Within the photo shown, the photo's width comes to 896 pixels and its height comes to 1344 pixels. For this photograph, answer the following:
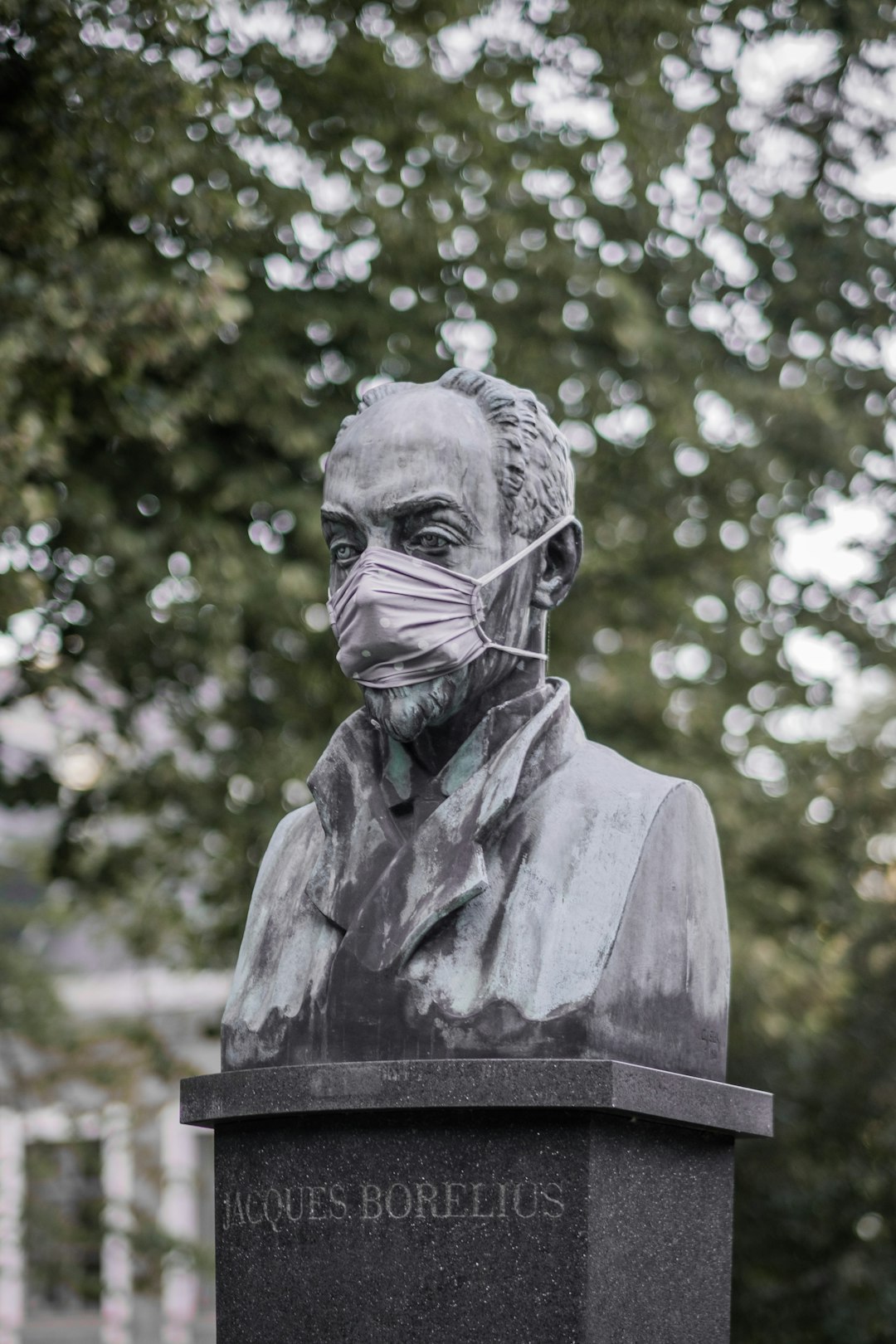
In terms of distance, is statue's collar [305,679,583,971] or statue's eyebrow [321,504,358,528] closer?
statue's collar [305,679,583,971]

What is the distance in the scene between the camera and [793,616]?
41.2 ft

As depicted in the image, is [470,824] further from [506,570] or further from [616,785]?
[506,570]

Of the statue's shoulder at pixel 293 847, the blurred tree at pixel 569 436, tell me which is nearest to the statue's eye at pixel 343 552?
the statue's shoulder at pixel 293 847

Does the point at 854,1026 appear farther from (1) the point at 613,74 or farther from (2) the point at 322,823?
(2) the point at 322,823

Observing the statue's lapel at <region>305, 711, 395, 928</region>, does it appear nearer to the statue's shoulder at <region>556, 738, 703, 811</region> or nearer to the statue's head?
the statue's head

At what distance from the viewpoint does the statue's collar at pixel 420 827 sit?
4.45 meters

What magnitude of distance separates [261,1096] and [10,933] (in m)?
13.6

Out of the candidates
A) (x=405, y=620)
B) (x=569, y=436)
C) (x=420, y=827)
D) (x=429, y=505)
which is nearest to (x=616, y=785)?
(x=420, y=827)

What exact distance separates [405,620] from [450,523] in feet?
0.79

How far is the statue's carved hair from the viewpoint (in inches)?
183

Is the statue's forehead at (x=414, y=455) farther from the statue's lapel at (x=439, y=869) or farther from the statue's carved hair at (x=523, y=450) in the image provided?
the statue's lapel at (x=439, y=869)

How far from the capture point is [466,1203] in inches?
168

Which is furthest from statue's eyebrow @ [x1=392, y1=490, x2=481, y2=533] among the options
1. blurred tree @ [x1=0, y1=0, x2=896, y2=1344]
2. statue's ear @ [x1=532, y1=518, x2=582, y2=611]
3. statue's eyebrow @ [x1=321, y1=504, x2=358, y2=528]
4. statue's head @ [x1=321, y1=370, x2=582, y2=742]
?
blurred tree @ [x1=0, y1=0, x2=896, y2=1344]

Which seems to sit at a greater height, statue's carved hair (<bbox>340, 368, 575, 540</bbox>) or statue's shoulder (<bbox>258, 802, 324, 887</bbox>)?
statue's carved hair (<bbox>340, 368, 575, 540</bbox>)
